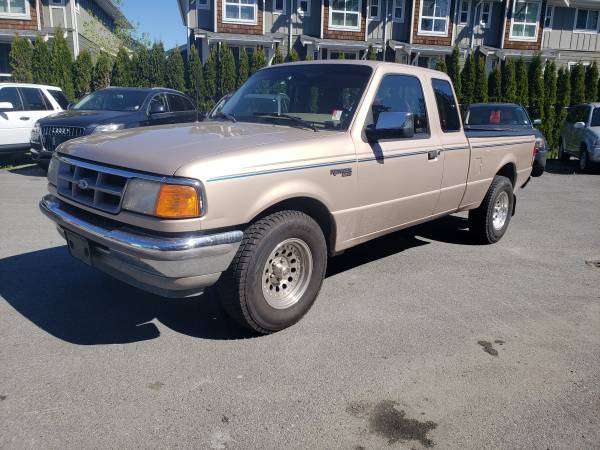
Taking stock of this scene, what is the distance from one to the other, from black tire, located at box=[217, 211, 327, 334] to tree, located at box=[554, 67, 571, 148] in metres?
19.5

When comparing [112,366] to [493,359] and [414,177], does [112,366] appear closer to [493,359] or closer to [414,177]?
[493,359]

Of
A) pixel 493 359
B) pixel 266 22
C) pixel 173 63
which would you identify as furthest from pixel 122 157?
pixel 266 22

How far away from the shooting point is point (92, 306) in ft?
13.5

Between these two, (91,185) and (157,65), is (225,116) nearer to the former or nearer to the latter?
(91,185)

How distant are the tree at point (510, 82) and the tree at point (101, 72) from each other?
16.1m

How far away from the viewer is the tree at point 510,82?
2022 cm

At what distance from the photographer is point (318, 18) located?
27.0m

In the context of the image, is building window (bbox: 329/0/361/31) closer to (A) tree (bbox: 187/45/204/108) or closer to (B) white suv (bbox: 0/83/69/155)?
(A) tree (bbox: 187/45/204/108)

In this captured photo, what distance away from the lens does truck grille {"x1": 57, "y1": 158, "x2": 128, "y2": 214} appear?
330cm

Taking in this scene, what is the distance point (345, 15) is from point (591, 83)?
12.8 meters

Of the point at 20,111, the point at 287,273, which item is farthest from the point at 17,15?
the point at 287,273

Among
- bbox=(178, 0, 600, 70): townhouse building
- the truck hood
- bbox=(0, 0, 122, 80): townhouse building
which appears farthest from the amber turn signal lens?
bbox=(0, 0, 122, 80): townhouse building

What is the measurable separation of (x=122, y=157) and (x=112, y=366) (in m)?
1.36

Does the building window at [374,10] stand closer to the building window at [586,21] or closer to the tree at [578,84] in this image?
the tree at [578,84]
